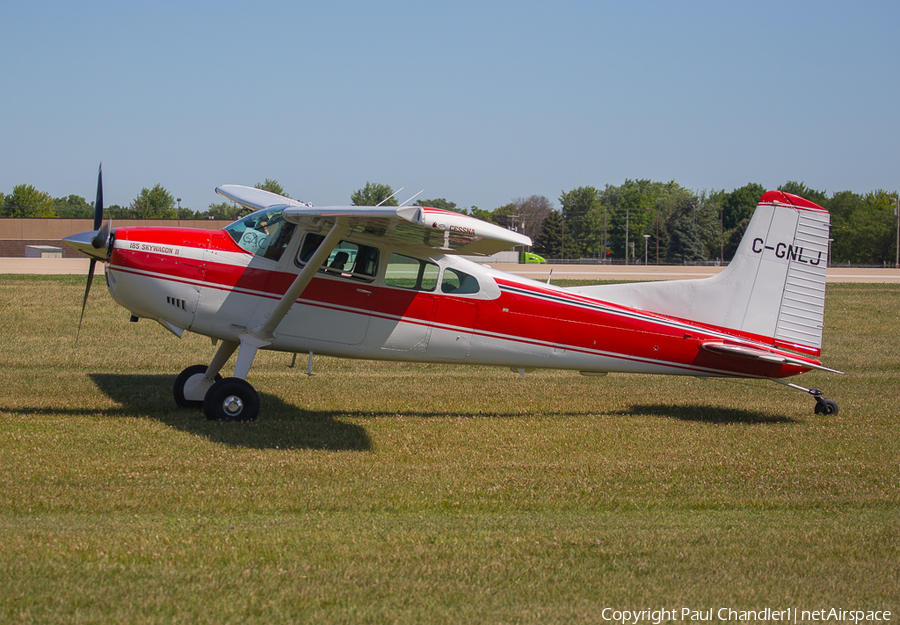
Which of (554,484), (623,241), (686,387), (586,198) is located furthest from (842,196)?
(554,484)

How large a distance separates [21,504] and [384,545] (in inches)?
124

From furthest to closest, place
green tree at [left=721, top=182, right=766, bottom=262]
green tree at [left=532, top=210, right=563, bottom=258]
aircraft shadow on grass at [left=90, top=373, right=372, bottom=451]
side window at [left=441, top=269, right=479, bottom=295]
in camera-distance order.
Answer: green tree at [left=721, top=182, right=766, bottom=262] → green tree at [left=532, top=210, right=563, bottom=258] → side window at [left=441, top=269, right=479, bottom=295] → aircraft shadow on grass at [left=90, top=373, right=372, bottom=451]

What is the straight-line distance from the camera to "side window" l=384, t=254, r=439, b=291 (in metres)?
10.3

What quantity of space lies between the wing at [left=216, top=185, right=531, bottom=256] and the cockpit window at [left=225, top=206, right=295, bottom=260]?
389 millimetres

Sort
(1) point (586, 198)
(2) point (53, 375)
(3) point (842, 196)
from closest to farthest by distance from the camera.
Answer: (2) point (53, 375)
(3) point (842, 196)
(1) point (586, 198)

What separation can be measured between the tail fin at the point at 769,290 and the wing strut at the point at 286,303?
4.14 m

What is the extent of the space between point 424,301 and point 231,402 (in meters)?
2.89

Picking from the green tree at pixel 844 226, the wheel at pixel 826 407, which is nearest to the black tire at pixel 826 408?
the wheel at pixel 826 407

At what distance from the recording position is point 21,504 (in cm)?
627

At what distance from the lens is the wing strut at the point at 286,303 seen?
358 inches

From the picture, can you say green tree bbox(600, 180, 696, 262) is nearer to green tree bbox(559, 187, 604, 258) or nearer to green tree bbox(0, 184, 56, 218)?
green tree bbox(559, 187, 604, 258)

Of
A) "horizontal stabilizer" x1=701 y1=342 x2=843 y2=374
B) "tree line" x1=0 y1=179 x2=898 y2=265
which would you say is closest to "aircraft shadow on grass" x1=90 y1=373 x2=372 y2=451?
"horizontal stabilizer" x1=701 y1=342 x2=843 y2=374

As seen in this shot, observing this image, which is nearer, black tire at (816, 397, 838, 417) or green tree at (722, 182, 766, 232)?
black tire at (816, 397, 838, 417)

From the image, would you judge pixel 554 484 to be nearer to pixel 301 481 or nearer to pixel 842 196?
pixel 301 481
